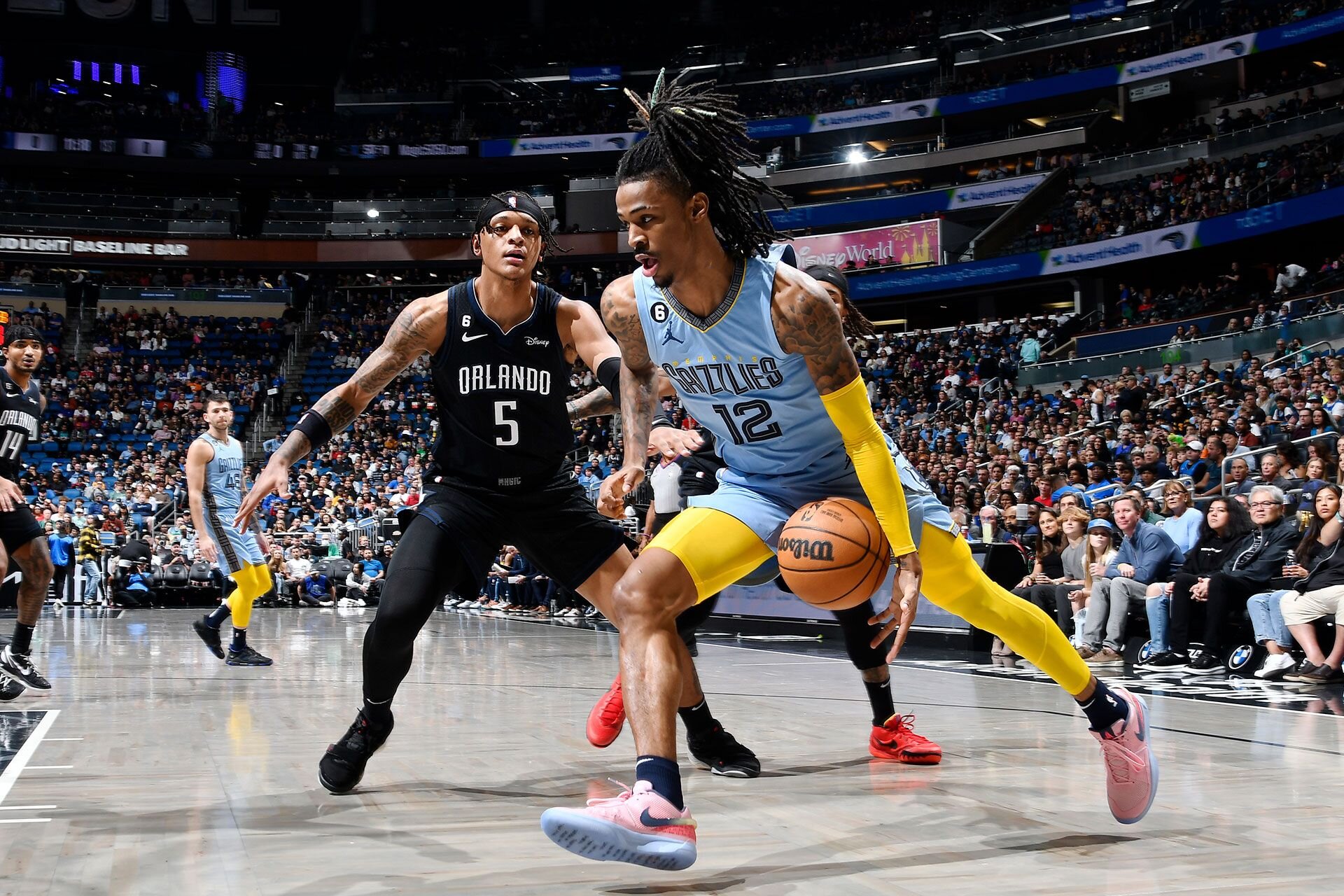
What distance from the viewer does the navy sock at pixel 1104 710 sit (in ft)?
11.4

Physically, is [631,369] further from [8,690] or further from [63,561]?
[63,561]

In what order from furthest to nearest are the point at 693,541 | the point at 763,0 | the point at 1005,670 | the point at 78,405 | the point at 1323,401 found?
the point at 763,0, the point at 78,405, the point at 1323,401, the point at 1005,670, the point at 693,541

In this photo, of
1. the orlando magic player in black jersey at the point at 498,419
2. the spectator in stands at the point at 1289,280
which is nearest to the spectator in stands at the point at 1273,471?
the orlando magic player in black jersey at the point at 498,419

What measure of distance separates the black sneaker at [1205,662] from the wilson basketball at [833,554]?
18.2 ft

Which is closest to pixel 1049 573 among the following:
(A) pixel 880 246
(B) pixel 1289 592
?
(B) pixel 1289 592

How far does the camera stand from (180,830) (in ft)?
10.9

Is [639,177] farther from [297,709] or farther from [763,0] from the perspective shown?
[763,0]

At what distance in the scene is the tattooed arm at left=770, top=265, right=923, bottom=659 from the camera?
3.35m

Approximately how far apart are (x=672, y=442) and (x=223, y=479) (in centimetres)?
590

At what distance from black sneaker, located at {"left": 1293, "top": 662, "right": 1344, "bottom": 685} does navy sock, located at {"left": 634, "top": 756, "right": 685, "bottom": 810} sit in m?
6.00

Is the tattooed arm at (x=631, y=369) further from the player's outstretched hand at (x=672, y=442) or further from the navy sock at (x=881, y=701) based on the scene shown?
the navy sock at (x=881, y=701)

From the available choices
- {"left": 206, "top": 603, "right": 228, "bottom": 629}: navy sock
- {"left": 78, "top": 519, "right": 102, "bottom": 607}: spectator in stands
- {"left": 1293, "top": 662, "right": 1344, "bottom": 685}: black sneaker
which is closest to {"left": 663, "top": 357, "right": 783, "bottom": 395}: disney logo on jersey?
{"left": 1293, "top": 662, "right": 1344, "bottom": 685}: black sneaker

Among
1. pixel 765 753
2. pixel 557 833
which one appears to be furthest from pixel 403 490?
pixel 557 833

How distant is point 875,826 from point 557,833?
1228 millimetres
